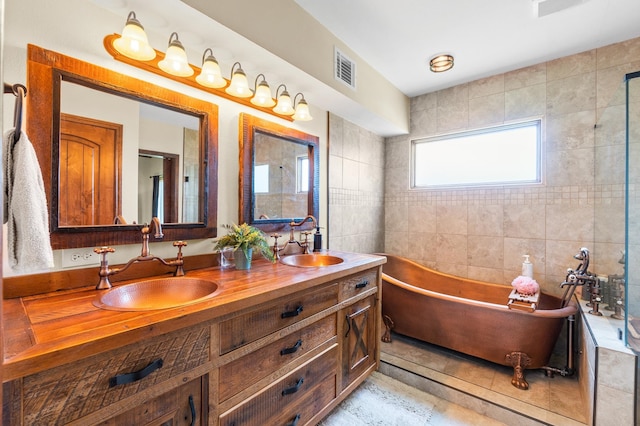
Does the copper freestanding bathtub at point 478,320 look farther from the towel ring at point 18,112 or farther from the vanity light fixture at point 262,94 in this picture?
the towel ring at point 18,112

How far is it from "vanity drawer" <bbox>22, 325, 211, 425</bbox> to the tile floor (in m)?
1.70

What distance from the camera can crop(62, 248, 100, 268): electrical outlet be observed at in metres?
1.21

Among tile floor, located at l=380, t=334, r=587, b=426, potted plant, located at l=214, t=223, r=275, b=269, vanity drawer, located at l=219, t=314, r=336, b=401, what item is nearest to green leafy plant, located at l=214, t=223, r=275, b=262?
potted plant, located at l=214, t=223, r=275, b=269

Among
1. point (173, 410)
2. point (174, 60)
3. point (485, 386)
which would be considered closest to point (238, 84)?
point (174, 60)

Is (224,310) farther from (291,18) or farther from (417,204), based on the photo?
(417,204)

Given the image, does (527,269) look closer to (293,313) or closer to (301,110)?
(293,313)

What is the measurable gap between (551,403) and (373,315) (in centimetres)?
119

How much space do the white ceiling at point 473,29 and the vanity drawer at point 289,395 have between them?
2.11 m

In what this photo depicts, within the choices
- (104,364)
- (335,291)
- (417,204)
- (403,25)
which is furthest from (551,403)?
(403,25)

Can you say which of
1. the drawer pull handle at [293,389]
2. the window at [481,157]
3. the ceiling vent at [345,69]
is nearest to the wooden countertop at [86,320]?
the drawer pull handle at [293,389]

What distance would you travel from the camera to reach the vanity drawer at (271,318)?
1101 mm

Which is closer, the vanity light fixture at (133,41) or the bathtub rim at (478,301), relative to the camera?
the vanity light fixture at (133,41)

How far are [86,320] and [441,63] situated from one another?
287 cm

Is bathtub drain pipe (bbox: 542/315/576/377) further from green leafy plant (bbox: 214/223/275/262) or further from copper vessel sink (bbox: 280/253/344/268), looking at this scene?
green leafy plant (bbox: 214/223/275/262)
